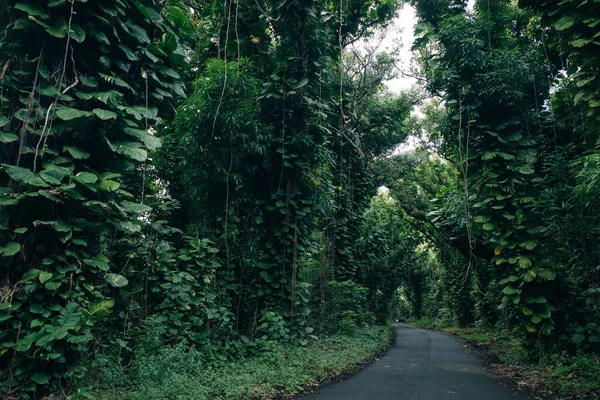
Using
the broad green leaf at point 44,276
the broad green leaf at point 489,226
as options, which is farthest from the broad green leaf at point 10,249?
the broad green leaf at point 489,226

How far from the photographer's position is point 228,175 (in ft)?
30.2

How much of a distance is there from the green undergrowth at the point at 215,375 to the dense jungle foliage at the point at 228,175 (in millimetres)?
78

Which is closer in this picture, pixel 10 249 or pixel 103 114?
pixel 10 249

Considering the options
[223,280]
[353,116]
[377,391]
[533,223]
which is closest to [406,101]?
[353,116]

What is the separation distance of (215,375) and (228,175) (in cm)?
412

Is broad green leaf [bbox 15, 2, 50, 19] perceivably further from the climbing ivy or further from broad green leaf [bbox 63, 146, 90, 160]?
broad green leaf [bbox 63, 146, 90, 160]

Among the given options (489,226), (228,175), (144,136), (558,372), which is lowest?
(558,372)

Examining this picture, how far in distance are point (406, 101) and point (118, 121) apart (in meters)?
16.0

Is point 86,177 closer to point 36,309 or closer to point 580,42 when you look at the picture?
point 36,309

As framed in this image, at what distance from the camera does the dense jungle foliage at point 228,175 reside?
16.4 ft

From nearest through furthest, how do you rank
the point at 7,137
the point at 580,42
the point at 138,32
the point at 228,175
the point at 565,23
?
the point at 7,137
the point at 138,32
the point at 580,42
the point at 565,23
the point at 228,175

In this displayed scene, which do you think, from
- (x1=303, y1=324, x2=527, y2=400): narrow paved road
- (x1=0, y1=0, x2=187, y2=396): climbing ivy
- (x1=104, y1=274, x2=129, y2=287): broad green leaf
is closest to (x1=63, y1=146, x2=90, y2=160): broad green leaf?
(x1=0, y1=0, x2=187, y2=396): climbing ivy

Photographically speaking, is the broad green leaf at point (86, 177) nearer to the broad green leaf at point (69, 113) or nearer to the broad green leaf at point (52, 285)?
the broad green leaf at point (69, 113)

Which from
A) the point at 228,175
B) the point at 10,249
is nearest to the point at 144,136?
the point at 10,249
